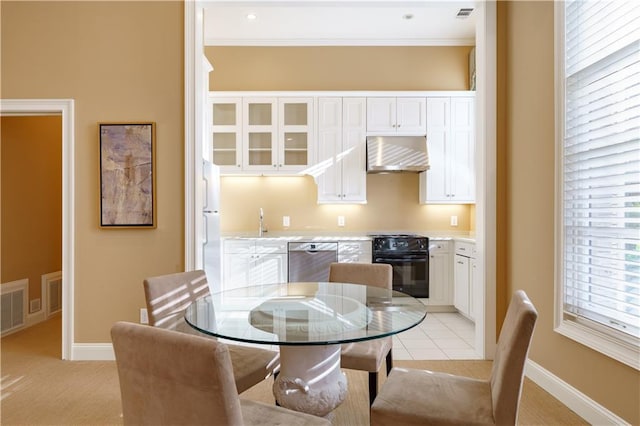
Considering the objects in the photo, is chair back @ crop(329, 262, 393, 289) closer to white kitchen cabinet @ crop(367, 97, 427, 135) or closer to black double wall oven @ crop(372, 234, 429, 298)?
black double wall oven @ crop(372, 234, 429, 298)

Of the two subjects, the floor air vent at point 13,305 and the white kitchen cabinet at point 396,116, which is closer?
the floor air vent at point 13,305

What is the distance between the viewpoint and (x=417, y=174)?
4.96 metres

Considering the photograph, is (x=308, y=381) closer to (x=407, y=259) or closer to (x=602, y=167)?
(x=602, y=167)

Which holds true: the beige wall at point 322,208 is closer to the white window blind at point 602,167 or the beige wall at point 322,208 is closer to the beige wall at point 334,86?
the beige wall at point 334,86

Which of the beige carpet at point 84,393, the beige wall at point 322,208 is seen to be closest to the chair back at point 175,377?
the beige carpet at point 84,393

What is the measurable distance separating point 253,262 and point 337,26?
303 cm

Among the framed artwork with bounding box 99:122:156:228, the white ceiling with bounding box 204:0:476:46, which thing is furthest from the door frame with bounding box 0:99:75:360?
the white ceiling with bounding box 204:0:476:46

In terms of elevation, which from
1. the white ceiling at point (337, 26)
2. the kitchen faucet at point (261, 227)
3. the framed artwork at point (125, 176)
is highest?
the white ceiling at point (337, 26)

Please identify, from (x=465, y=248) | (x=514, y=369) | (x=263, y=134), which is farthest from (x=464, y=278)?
(x=514, y=369)

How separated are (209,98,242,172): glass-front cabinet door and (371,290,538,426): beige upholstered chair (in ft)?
11.6

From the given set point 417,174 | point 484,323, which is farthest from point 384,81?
point 484,323

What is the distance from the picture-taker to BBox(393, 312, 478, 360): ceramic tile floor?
3.17 m

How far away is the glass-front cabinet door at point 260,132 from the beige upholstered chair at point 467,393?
339cm

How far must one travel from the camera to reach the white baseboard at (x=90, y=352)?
9.79 feet
